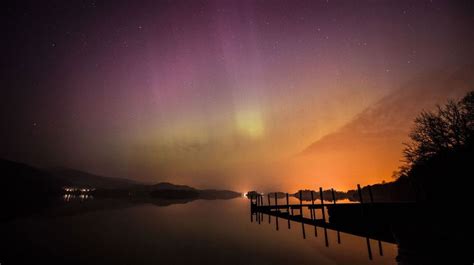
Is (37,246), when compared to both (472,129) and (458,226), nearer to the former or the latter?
(458,226)

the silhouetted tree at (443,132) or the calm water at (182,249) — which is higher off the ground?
the silhouetted tree at (443,132)

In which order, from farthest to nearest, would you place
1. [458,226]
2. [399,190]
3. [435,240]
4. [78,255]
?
[399,190] → [78,255] → [458,226] → [435,240]

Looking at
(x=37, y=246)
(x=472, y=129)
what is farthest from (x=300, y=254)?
(x=472, y=129)

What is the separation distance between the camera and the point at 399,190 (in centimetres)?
6544

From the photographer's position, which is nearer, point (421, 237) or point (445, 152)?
point (421, 237)

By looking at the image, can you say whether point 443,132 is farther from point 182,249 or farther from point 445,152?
point 182,249

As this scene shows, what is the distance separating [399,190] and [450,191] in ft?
159

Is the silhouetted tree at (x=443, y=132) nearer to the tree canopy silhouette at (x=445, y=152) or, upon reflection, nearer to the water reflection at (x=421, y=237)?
the tree canopy silhouette at (x=445, y=152)

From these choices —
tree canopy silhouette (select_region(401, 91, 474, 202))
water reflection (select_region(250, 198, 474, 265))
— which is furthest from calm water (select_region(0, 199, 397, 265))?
Result: tree canopy silhouette (select_region(401, 91, 474, 202))

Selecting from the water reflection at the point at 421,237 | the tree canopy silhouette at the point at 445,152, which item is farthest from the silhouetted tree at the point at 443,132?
the water reflection at the point at 421,237

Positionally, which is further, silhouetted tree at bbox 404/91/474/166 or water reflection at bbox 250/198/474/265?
silhouetted tree at bbox 404/91/474/166

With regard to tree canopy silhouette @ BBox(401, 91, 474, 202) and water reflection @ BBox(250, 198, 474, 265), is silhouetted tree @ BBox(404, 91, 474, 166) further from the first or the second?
water reflection @ BBox(250, 198, 474, 265)

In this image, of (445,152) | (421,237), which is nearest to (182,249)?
(421,237)

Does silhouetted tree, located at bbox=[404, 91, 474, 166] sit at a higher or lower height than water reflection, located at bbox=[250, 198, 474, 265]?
higher
